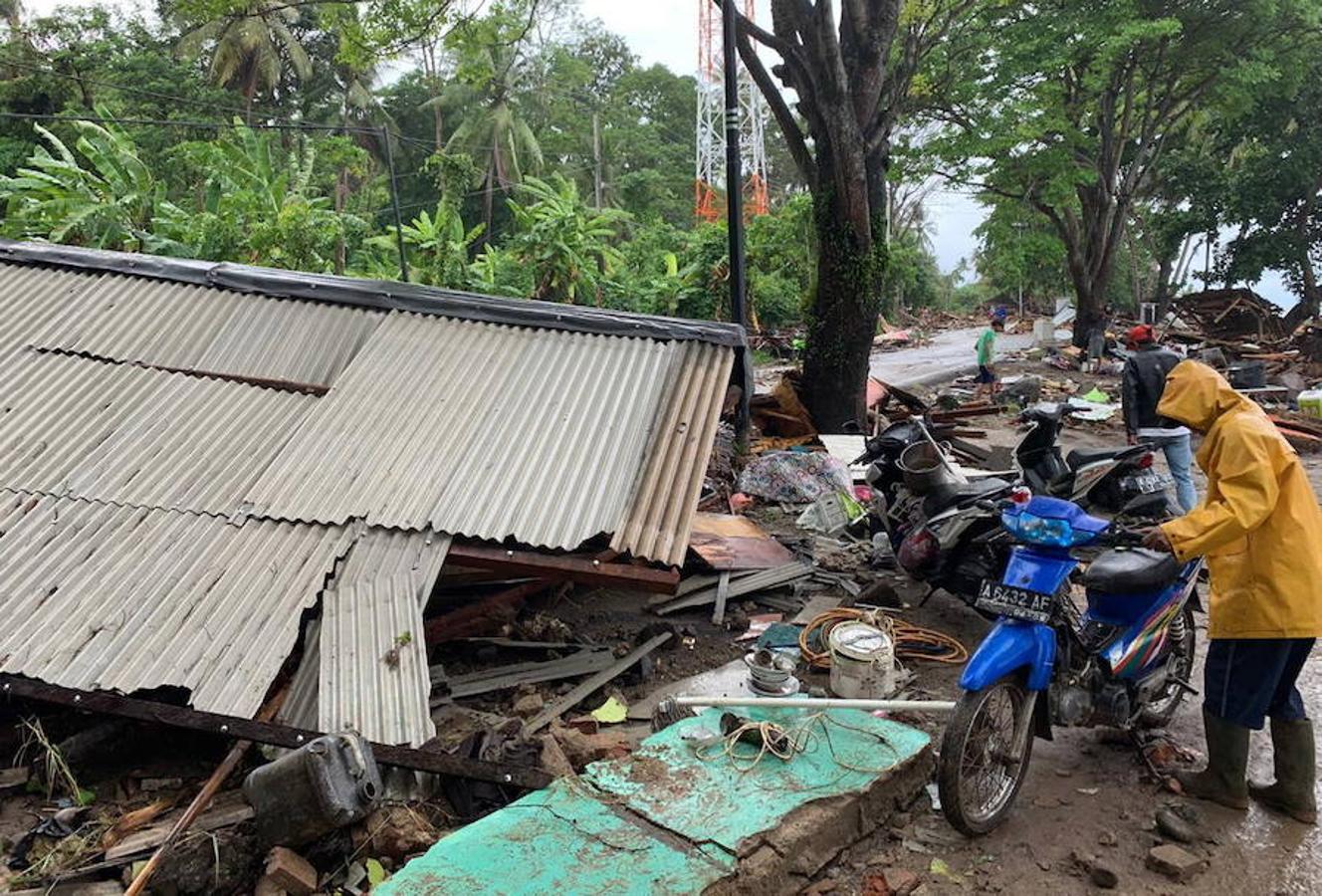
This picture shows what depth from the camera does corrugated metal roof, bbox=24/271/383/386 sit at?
5.83 meters

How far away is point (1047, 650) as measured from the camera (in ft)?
11.7

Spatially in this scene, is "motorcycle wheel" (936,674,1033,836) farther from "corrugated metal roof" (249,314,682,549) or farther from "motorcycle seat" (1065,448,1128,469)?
"motorcycle seat" (1065,448,1128,469)

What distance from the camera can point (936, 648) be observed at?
18.0 feet

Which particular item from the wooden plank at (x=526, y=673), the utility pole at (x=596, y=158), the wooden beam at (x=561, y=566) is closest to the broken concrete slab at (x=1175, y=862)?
the wooden beam at (x=561, y=566)

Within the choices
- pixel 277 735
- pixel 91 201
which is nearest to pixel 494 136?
pixel 91 201

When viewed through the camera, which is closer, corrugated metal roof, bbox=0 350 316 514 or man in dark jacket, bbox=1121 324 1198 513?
corrugated metal roof, bbox=0 350 316 514

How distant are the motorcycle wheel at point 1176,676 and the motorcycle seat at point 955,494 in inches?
56.2

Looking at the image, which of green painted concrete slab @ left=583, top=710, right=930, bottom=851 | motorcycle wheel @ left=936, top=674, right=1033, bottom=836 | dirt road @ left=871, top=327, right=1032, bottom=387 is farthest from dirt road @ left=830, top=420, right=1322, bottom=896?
dirt road @ left=871, top=327, right=1032, bottom=387

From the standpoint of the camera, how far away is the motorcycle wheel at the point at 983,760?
335 centimetres

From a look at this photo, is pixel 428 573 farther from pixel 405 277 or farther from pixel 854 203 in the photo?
pixel 405 277

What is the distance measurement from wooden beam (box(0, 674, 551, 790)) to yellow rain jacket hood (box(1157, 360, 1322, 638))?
2.79 metres

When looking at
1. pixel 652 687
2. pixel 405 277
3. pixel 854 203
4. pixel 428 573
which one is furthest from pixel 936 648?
pixel 405 277

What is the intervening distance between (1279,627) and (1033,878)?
54.0 inches

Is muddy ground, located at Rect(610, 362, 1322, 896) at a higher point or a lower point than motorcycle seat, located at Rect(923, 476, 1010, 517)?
lower
